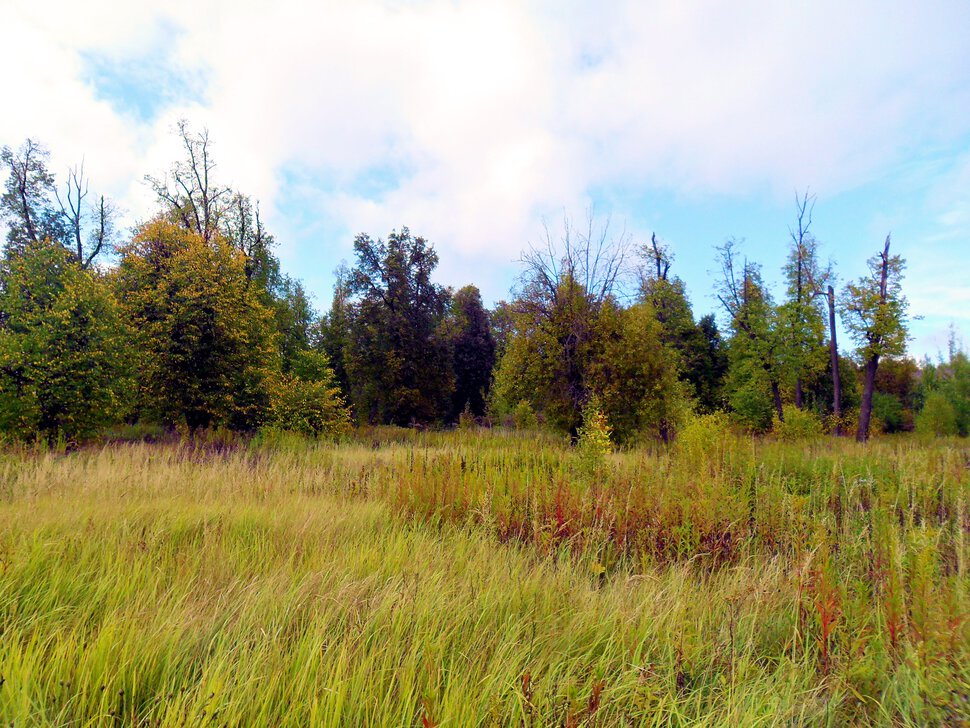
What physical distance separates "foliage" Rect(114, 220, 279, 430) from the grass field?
1275 cm

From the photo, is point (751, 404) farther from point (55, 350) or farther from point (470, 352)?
point (55, 350)

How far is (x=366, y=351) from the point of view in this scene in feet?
103

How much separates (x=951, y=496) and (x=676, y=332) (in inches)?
1123

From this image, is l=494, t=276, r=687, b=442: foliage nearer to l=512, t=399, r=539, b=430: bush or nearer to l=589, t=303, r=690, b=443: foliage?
l=589, t=303, r=690, b=443: foliage

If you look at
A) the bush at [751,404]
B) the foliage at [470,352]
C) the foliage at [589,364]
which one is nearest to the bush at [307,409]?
the foliage at [589,364]

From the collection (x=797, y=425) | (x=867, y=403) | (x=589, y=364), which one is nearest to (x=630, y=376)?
(x=589, y=364)

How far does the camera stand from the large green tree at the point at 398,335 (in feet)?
102

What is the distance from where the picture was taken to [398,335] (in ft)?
103

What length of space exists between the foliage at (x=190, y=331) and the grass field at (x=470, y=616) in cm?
1275

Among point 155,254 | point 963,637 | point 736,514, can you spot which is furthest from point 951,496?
point 155,254

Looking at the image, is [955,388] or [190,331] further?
[955,388]

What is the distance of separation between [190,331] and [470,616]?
17.0 m

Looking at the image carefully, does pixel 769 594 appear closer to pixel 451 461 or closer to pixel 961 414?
pixel 451 461

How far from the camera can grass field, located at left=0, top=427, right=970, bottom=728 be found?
6.80 feet
